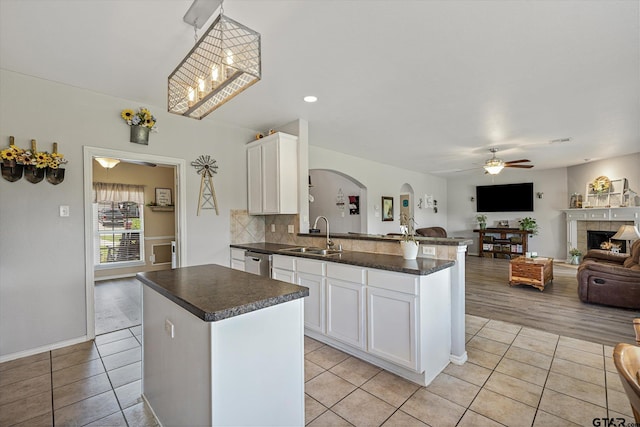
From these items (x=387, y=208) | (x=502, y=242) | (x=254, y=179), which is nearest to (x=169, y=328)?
(x=254, y=179)

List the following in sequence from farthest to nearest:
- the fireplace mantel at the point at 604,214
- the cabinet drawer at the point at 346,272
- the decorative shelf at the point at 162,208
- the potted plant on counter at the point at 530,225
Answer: the potted plant on counter at the point at 530,225 → the decorative shelf at the point at 162,208 → the fireplace mantel at the point at 604,214 → the cabinet drawer at the point at 346,272

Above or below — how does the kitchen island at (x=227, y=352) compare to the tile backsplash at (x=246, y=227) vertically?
below

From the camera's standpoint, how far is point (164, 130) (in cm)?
353

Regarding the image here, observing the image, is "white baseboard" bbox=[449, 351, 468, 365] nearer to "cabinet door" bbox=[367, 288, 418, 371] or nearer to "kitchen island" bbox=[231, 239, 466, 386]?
"kitchen island" bbox=[231, 239, 466, 386]

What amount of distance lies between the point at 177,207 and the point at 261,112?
158 cm

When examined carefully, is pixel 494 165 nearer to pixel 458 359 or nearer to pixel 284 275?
pixel 458 359

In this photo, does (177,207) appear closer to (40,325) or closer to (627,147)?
(40,325)

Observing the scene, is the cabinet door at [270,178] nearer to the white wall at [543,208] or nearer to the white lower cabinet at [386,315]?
the white lower cabinet at [386,315]

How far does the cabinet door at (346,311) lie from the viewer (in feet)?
8.27

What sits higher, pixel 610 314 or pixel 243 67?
pixel 243 67

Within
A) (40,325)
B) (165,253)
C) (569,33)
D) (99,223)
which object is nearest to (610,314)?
(569,33)

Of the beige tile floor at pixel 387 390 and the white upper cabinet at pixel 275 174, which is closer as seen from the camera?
the beige tile floor at pixel 387 390

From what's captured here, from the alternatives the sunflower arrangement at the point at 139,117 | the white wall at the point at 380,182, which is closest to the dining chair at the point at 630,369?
the sunflower arrangement at the point at 139,117

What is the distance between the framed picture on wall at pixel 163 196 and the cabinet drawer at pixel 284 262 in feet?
14.2
